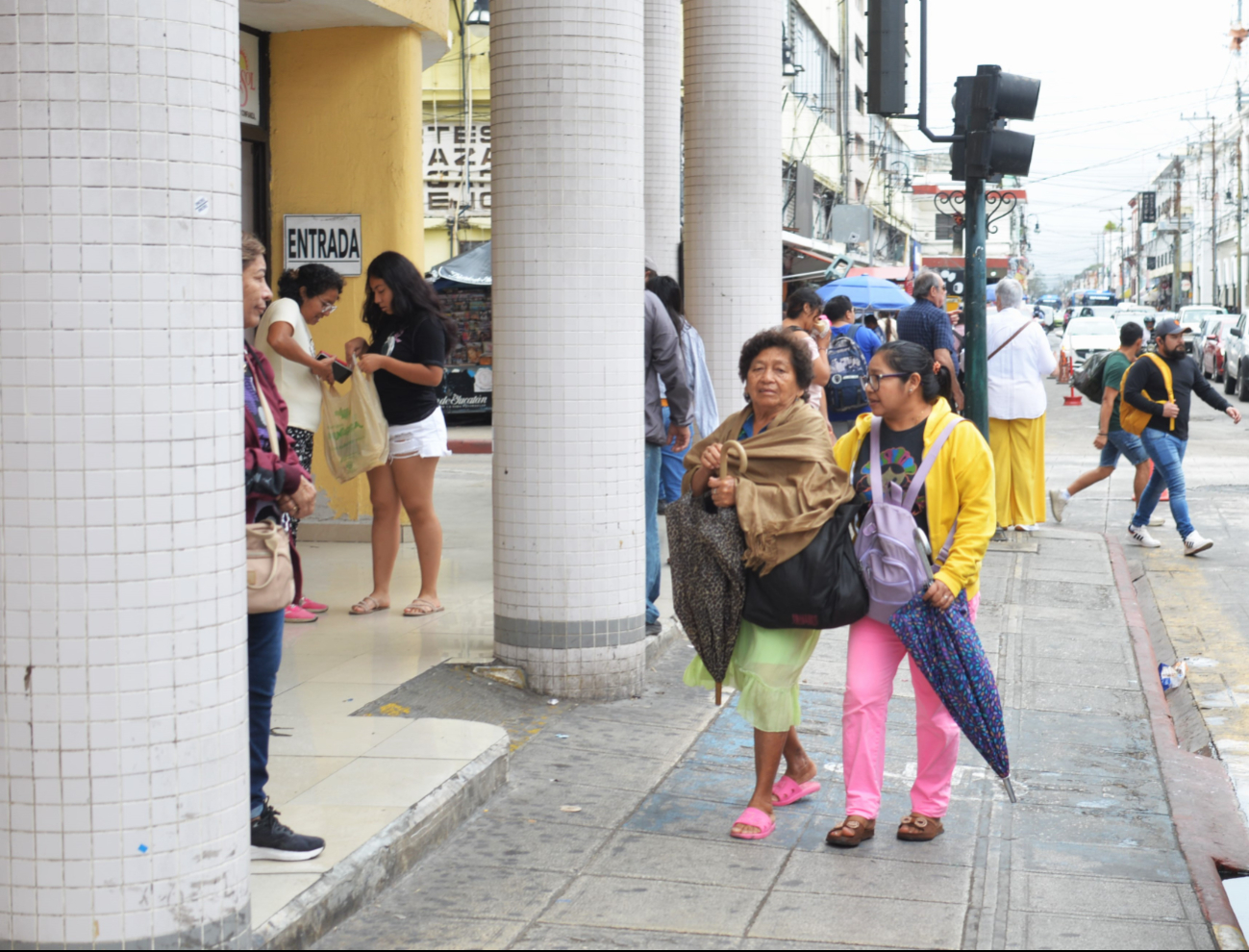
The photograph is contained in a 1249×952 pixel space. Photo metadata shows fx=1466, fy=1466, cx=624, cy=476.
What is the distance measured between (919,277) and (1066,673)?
4.61 metres

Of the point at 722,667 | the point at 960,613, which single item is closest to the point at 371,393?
the point at 722,667

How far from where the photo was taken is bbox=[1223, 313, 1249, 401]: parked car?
28.2 meters

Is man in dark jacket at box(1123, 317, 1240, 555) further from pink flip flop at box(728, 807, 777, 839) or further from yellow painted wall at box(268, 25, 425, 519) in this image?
pink flip flop at box(728, 807, 777, 839)

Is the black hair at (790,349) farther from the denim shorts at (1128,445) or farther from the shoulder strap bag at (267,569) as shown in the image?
the denim shorts at (1128,445)

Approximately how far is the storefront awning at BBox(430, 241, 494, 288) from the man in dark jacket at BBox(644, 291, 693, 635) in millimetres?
14959

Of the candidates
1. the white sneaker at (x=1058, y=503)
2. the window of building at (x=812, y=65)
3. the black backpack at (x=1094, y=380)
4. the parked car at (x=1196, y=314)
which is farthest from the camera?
the parked car at (x=1196, y=314)

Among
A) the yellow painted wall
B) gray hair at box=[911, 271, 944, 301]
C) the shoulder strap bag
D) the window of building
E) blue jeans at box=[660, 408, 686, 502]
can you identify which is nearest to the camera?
the shoulder strap bag

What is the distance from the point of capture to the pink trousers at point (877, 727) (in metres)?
5.00

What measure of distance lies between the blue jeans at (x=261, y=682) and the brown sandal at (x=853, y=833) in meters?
1.90

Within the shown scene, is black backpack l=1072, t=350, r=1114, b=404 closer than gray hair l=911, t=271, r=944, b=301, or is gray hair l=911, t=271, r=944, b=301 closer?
gray hair l=911, t=271, r=944, b=301

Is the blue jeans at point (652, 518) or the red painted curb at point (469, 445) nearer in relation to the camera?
the blue jeans at point (652, 518)

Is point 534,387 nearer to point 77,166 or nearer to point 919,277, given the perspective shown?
point 77,166

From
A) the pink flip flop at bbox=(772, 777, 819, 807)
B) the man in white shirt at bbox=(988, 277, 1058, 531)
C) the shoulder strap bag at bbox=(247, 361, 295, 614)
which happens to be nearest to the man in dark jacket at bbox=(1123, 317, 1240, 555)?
the man in white shirt at bbox=(988, 277, 1058, 531)

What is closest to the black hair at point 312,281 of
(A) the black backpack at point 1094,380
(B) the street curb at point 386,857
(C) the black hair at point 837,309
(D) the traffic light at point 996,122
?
(B) the street curb at point 386,857
